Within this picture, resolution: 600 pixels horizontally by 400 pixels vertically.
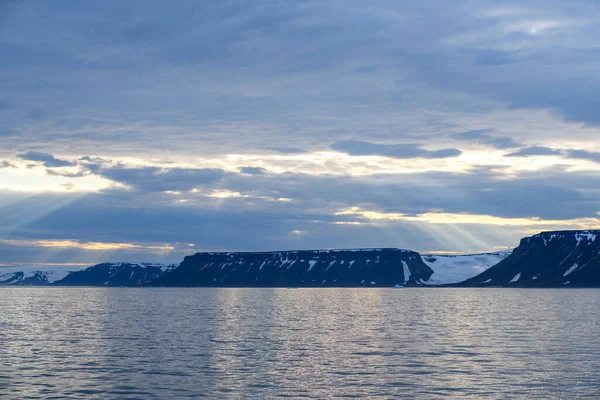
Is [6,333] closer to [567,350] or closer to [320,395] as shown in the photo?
[320,395]

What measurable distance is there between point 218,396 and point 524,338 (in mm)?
46265

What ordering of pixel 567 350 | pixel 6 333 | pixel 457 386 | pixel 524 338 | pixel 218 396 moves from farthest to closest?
pixel 6 333, pixel 524 338, pixel 567 350, pixel 457 386, pixel 218 396

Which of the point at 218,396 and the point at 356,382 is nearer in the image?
the point at 218,396

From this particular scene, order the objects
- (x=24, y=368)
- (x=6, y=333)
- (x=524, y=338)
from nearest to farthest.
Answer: (x=24, y=368) → (x=524, y=338) → (x=6, y=333)

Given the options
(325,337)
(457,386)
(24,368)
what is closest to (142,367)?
(24,368)

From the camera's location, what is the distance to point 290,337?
8394 cm

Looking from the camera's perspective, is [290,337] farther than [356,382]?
Yes

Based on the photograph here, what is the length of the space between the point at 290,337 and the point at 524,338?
25.8 m

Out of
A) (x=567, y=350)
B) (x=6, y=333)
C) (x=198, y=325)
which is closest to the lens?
(x=567, y=350)

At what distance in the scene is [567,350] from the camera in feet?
→ 226

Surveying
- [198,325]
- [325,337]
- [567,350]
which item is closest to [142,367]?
[325,337]

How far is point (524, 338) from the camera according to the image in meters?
81.1

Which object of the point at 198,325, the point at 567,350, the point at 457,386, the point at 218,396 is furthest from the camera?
the point at 198,325

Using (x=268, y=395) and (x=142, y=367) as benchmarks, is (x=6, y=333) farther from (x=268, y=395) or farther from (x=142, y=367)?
(x=268, y=395)
